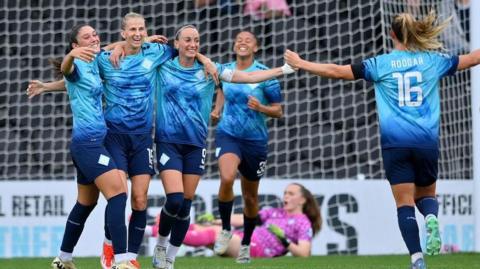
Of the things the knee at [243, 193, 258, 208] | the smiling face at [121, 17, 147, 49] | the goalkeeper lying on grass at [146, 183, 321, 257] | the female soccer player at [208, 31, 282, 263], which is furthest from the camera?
the goalkeeper lying on grass at [146, 183, 321, 257]

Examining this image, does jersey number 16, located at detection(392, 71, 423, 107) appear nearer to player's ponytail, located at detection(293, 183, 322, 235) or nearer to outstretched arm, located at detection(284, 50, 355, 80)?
outstretched arm, located at detection(284, 50, 355, 80)

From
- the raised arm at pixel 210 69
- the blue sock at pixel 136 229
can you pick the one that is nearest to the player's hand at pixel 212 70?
the raised arm at pixel 210 69

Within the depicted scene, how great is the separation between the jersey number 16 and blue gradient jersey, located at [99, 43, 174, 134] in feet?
6.57

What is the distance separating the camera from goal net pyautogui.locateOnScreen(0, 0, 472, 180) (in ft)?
48.9

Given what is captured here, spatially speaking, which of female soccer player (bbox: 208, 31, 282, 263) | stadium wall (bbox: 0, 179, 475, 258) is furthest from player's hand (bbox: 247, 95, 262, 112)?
stadium wall (bbox: 0, 179, 475, 258)

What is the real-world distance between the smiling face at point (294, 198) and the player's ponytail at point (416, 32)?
172 inches

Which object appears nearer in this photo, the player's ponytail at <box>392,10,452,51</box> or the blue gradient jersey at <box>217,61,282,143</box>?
the player's ponytail at <box>392,10,452,51</box>

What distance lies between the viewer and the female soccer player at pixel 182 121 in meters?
10.2

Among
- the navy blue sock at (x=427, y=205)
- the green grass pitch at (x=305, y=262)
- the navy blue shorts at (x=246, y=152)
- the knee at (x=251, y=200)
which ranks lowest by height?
the green grass pitch at (x=305, y=262)

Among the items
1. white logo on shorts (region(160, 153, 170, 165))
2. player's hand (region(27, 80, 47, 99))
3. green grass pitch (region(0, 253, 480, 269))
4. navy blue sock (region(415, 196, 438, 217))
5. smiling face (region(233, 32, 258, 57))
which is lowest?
green grass pitch (region(0, 253, 480, 269))

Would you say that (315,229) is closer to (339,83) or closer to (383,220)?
(383,220)

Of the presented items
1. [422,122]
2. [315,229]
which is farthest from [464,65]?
[315,229]

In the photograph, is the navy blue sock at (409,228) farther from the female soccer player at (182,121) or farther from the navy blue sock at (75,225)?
the navy blue sock at (75,225)

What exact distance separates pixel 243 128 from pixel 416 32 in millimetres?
3477
